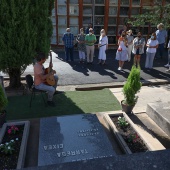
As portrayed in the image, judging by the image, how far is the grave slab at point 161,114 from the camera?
5.12 metres

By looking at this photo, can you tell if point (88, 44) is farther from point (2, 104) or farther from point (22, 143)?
point (22, 143)

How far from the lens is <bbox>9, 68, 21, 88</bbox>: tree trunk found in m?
7.83

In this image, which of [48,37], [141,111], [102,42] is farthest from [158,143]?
[102,42]

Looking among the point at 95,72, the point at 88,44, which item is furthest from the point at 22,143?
the point at 88,44

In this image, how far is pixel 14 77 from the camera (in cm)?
792

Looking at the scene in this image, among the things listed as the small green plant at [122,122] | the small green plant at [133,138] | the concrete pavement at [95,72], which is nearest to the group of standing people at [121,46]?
the concrete pavement at [95,72]

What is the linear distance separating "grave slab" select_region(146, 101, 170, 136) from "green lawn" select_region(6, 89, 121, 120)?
1.02m

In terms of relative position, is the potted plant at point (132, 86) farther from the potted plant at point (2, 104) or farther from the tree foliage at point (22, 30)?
the tree foliage at point (22, 30)

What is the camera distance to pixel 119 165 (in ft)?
4.83

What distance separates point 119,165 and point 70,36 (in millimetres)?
10630

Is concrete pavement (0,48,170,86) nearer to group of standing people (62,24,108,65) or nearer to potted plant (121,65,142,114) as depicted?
group of standing people (62,24,108,65)

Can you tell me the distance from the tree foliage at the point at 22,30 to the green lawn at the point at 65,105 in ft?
4.48

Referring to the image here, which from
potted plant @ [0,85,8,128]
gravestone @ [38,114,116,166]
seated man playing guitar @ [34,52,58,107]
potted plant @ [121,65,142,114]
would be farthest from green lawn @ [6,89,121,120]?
gravestone @ [38,114,116,166]

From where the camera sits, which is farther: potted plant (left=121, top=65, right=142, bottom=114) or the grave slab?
potted plant (left=121, top=65, right=142, bottom=114)
